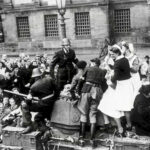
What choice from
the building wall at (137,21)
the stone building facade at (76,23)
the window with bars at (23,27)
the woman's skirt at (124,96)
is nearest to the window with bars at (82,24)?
the stone building facade at (76,23)

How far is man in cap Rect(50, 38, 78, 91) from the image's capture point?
996 centimetres

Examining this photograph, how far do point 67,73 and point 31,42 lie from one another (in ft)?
53.8

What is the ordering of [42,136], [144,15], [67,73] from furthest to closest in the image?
[144,15] < [67,73] < [42,136]

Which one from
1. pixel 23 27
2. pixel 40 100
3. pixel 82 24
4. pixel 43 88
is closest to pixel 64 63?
pixel 43 88

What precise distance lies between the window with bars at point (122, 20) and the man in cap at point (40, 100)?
16.7 m

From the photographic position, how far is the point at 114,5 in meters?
24.0

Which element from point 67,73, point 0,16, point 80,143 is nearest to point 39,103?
point 80,143

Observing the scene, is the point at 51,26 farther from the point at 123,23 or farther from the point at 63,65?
the point at 63,65

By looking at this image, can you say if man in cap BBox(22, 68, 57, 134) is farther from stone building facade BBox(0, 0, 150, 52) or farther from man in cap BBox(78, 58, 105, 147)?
stone building facade BBox(0, 0, 150, 52)

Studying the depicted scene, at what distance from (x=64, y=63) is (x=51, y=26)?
15.9 metres

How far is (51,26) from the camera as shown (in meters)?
25.6

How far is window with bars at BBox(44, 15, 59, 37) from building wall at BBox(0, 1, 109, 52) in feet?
1.02

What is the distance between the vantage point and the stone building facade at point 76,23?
2376 centimetres

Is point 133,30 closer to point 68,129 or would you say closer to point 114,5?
point 114,5
